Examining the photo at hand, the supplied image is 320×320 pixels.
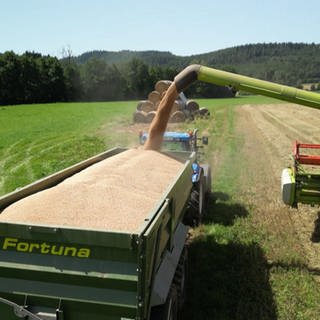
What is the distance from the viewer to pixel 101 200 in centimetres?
504

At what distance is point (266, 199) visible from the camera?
1120cm

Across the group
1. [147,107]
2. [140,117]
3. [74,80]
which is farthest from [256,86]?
[74,80]

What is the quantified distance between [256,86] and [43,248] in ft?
15.1

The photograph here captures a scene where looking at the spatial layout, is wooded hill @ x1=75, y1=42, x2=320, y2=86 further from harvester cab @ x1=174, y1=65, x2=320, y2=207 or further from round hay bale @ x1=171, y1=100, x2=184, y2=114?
harvester cab @ x1=174, y1=65, x2=320, y2=207

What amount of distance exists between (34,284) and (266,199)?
27.1 feet

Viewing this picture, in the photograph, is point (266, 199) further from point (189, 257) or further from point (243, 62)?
point (243, 62)

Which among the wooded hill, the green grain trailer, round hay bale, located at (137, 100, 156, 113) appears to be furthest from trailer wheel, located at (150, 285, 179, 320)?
the wooded hill

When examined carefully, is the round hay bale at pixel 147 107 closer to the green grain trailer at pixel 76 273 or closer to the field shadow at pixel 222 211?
the field shadow at pixel 222 211

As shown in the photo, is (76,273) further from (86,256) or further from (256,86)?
(256,86)

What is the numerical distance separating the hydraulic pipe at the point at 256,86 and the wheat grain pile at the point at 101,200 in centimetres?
183

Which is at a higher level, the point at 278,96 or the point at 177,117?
the point at 278,96

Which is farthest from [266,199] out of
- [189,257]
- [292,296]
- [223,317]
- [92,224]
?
[92,224]

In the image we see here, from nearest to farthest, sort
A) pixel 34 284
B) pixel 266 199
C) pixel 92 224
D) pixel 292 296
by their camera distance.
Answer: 1. pixel 34 284
2. pixel 92 224
3. pixel 292 296
4. pixel 266 199

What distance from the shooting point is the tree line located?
2488 inches
